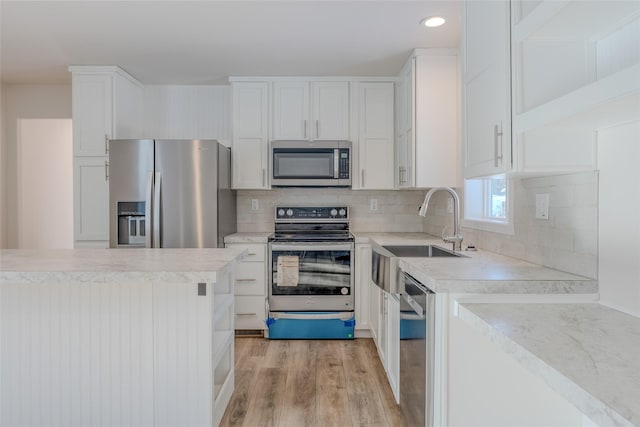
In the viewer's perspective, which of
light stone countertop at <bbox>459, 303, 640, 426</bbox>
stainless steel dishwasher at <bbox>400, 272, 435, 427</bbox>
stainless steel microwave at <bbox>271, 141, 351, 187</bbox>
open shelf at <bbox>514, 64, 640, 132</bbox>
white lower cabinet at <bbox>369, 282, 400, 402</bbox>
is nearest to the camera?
light stone countertop at <bbox>459, 303, 640, 426</bbox>

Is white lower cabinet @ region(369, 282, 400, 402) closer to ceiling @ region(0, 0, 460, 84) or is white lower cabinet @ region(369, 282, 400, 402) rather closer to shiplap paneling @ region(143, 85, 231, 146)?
ceiling @ region(0, 0, 460, 84)

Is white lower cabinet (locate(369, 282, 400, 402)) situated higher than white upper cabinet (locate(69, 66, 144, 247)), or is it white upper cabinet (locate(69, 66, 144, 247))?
white upper cabinet (locate(69, 66, 144, 247))

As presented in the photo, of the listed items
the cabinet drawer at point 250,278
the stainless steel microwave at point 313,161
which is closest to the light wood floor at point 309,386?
the cabinet drawer at point 250,278

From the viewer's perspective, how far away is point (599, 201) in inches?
53.1

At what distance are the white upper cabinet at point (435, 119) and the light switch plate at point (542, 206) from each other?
1192mm

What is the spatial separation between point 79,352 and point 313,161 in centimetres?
230

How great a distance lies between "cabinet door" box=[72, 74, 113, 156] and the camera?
331 centimetres

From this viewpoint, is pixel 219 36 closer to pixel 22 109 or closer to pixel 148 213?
pixel 148 213

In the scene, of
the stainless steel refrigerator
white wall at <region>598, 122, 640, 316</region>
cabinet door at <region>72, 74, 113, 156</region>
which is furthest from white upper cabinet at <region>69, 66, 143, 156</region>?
white wall at <region>598, 122, 640, 316</region>

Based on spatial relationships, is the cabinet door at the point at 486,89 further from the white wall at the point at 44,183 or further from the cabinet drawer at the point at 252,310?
the white wall at the point at 44,183

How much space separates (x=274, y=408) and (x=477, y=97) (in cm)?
195

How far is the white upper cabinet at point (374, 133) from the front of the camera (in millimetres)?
3564

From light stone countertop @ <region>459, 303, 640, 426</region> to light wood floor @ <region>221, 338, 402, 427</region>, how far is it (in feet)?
4.29

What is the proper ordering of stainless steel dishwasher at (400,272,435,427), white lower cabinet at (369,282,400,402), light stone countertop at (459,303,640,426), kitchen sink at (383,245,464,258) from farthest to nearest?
kitchen sink at (383,245,464,258) < white lower cabinet at (369,282,400,402) < stainless steel dishwasher at (400,272,435,427) < light stone countertop at (459,303,640,426)
